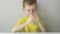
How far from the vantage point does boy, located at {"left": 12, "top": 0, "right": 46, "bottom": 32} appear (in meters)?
0.83

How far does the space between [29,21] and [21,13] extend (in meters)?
0.08

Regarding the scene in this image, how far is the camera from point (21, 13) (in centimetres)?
84

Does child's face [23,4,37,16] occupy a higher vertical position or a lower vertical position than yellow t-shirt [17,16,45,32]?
higher

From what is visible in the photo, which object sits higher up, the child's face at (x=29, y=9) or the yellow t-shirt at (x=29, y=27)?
the child's face at (x=29, y=9)

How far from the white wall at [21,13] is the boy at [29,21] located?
0.03 metres

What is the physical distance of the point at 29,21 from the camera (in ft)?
2.74

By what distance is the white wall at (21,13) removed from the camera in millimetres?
840

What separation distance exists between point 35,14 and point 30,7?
0.06m

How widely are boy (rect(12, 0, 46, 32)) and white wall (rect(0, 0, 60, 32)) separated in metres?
0.03

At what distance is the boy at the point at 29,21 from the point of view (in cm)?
83

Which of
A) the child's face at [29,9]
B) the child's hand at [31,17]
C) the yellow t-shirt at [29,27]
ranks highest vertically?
the child's face at [29,9]

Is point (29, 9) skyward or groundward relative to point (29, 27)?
skyward

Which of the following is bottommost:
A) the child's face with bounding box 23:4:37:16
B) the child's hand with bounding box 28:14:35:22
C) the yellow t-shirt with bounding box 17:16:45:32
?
the yellow t-shirt with bounding box 17:16:45:32

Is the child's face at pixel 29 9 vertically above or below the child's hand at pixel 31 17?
above
